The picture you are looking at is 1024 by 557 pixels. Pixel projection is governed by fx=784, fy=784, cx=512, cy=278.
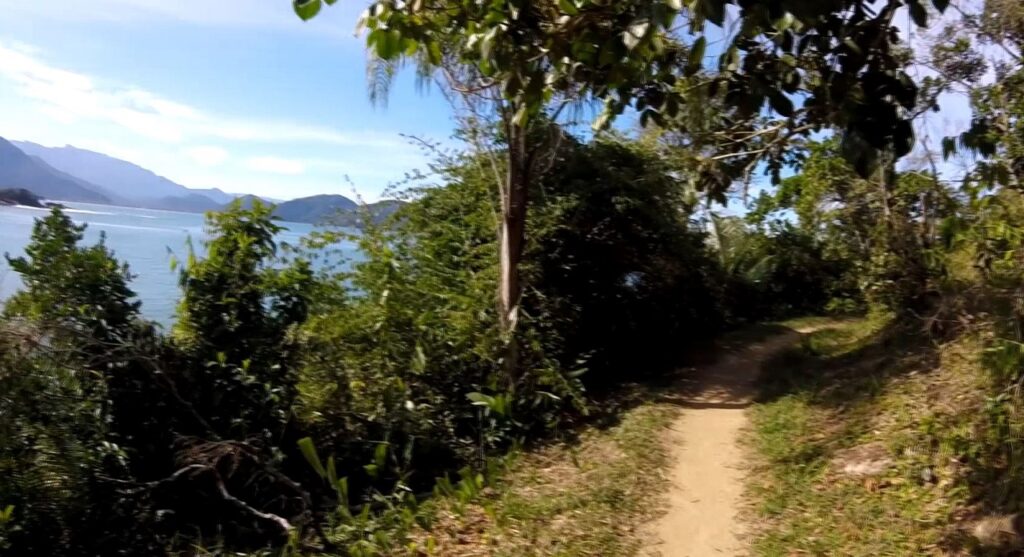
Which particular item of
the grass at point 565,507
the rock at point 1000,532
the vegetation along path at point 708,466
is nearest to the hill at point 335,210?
the grass at point 565,507

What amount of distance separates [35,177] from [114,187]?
13.7 feet

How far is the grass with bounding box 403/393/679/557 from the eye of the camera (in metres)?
5.38

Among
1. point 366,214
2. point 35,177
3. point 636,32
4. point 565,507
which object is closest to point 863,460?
point 565,507

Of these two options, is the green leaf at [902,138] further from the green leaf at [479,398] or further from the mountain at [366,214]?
the mountain at [366,214]

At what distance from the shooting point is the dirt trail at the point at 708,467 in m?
5.34

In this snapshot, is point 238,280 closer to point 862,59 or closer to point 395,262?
point 395,262

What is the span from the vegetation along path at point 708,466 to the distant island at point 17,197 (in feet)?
23.1

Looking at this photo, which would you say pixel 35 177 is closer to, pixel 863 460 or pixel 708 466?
pixel 708 466

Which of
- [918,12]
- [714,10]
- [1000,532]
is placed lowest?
[1000,532]

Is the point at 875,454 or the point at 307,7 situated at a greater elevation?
the point at 307,7

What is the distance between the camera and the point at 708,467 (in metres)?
6.76

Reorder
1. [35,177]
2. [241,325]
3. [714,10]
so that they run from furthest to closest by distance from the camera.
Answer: [35,177]
[241,325]
[714,10]

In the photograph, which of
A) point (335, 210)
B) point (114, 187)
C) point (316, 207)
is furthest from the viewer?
point (114, 187)

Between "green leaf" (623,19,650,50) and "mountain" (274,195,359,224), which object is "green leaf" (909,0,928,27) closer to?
"green leaf" (623,19,650,50)
